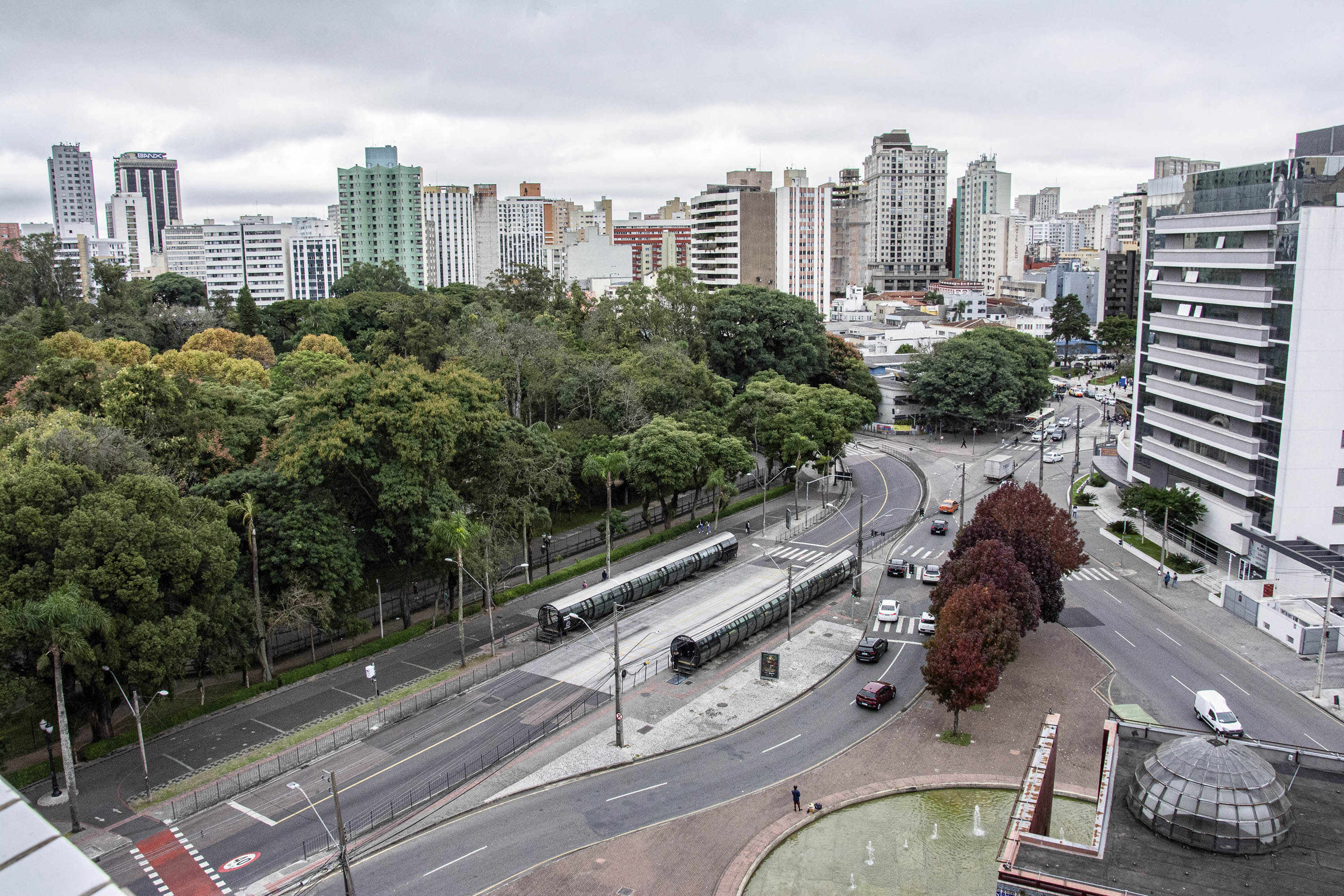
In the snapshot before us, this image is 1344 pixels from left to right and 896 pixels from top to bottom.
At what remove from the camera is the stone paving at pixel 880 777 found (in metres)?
31.2

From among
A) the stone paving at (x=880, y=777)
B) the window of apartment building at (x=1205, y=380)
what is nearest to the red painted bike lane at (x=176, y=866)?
the stone paving at (x=880, y=777)

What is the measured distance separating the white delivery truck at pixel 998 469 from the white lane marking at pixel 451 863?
66.3 meters

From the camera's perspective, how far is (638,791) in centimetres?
3662

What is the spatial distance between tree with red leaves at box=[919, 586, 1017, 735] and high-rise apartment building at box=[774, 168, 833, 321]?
120 meters

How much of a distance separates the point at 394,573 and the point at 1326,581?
58588mm

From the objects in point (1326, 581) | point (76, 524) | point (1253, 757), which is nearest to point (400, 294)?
point (76, 524)

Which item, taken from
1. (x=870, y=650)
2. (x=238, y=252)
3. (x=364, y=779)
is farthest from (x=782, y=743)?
(x=238, y=252)

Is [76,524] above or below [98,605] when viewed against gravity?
above

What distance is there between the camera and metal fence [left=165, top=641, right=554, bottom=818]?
3681cm

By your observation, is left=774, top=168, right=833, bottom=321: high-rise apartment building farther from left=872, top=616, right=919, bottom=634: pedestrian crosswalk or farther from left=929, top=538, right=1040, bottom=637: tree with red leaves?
left=929, top=538, right=1040, bottom=637: tree with red leaves

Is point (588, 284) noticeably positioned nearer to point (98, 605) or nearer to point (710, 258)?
point (710, 258)

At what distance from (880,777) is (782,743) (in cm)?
465

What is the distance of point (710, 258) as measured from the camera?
15875cm

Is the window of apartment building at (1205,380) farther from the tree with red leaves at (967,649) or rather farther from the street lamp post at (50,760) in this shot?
the street lamp post at (50,760)
